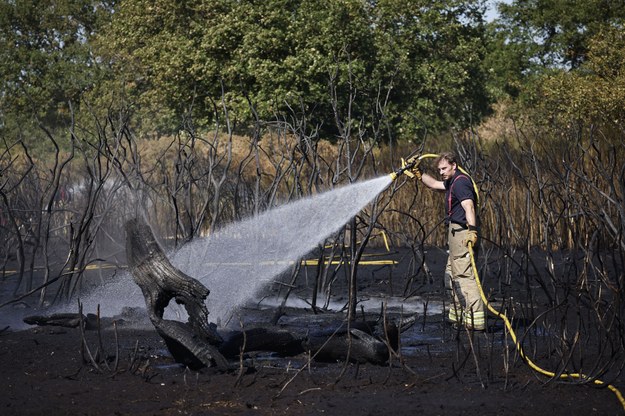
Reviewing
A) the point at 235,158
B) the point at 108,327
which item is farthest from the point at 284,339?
the point at 235,158

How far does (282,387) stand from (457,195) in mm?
3328

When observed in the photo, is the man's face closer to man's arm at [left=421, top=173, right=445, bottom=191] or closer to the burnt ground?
man's arm at [left=421, top=173, right=445, bottom=191]

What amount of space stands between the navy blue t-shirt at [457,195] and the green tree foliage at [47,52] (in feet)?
115

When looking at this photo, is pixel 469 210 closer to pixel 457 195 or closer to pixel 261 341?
pixel 457 195

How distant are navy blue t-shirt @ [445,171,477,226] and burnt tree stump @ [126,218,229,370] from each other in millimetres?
2602

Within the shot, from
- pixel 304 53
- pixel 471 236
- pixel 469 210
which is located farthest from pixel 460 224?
pixel 304 53

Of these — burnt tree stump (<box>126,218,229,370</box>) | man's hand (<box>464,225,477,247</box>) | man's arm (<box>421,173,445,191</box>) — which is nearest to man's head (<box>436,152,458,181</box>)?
man's arm (<box>421,173,445,191</box>)

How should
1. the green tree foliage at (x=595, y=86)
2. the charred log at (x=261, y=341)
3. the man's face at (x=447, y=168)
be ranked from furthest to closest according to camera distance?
the green tree foliage at (x=595, y=86), the man's face at (x=447, y=168), the charred log at (x=261, y=341)

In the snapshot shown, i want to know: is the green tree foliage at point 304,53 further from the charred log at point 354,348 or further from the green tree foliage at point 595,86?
the charred log at point 354,348

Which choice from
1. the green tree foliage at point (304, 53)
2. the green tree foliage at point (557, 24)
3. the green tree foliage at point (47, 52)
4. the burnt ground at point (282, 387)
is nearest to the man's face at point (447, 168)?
the burnt ground at point (282, 387)

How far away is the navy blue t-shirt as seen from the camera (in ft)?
26.7

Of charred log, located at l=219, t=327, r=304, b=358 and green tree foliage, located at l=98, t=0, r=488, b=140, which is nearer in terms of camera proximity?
charred log, located at l=219, t=327, r=304, b=358

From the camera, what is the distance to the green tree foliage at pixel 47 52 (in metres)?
43.8

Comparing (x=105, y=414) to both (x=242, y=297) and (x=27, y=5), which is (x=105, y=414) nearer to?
(x=242, y=297)
